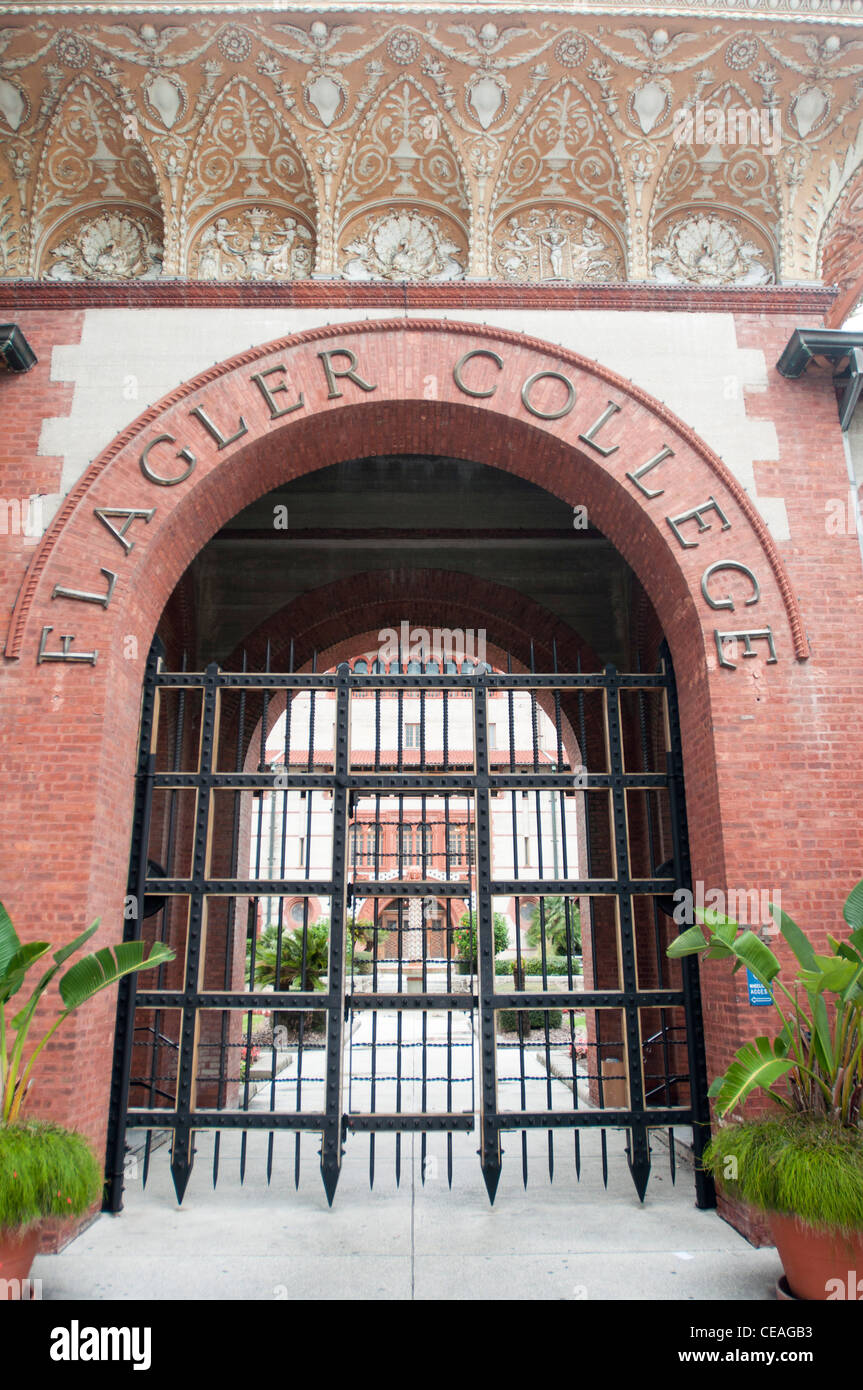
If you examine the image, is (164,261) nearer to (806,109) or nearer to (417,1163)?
(806,109)

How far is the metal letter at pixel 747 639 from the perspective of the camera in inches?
263

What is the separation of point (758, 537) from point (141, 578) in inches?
189

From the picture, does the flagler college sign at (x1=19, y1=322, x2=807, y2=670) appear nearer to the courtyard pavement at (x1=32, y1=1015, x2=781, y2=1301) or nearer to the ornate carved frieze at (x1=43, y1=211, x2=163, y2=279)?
the ornate carved frieze at (x1=43, y1=211, x2=163, y2=279)

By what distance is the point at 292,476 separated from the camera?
8.01m

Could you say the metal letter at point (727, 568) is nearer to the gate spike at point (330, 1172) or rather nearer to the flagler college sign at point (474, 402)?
the flagler college sign at point (474, 402)

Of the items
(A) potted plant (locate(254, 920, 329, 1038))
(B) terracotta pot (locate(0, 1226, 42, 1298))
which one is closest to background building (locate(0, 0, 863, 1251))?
(B) terracotta pot (locate(0, 1226, 42, 1298))

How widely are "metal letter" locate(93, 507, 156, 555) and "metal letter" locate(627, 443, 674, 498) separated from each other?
3.79 meters

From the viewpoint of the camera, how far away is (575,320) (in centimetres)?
750

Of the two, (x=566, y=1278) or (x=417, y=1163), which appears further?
(x=417, y=1163)

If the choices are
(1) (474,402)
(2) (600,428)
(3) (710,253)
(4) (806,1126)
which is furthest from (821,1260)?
(3) (710,253)

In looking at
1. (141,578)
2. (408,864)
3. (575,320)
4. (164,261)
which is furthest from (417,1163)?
(408,864)

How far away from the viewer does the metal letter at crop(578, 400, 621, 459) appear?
7.18m

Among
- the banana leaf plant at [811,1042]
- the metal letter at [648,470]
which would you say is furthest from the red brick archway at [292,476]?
the banana leaf plant at [811,1042]

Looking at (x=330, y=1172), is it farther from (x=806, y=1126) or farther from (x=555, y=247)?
(x=555, y=247)
